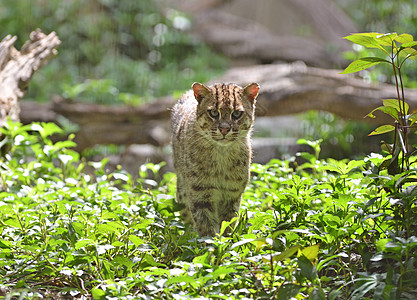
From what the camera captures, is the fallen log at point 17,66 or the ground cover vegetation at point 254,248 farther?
the fallen log at point 17,66

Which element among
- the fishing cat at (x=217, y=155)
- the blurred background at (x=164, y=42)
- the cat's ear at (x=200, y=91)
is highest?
the blurred background at (x=164, y=42)

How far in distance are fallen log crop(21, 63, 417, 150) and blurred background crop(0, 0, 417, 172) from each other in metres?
2.68

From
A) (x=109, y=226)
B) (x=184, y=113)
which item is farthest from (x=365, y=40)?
(x=184, y=113)

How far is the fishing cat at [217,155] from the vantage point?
3.85 meters

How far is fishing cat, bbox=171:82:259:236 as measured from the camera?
12.6ft

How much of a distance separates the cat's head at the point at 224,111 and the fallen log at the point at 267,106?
8.70 feet

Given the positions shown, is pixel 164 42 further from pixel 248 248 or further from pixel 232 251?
pixel 232 251

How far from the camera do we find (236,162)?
3.92 meters

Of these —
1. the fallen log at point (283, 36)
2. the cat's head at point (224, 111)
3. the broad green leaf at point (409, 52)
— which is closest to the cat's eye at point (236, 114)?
the cat's head at point (224, 111)

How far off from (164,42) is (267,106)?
273 inches

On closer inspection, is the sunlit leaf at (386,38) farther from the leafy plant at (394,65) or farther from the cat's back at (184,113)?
the cat's back at (184,113)

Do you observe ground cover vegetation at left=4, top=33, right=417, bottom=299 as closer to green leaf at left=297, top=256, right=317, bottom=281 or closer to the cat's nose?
green leaf at left=297, top=256, right=317, bottom=281

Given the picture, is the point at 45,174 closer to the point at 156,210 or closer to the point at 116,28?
the point at 156,210

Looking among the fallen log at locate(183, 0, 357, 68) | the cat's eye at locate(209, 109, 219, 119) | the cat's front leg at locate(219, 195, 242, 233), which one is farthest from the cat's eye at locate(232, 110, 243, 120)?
the fallen log at locate(183, 0, 357, 68)
